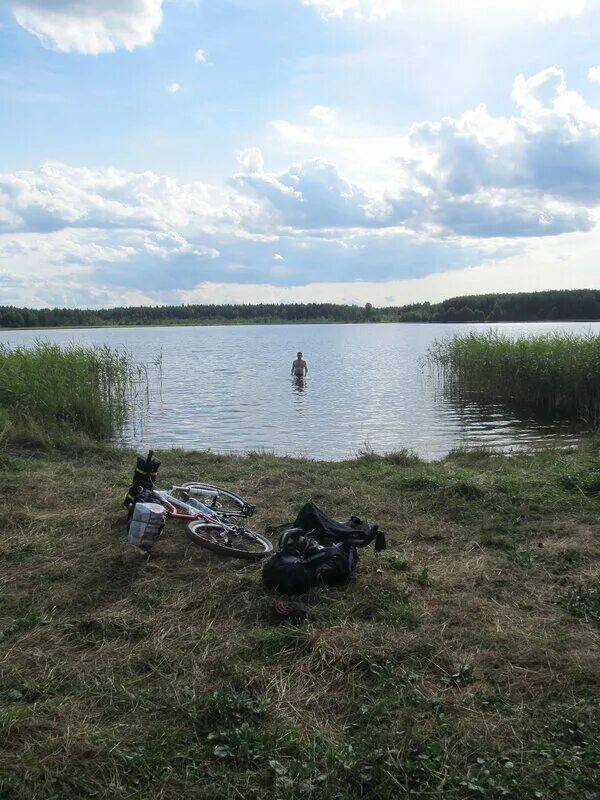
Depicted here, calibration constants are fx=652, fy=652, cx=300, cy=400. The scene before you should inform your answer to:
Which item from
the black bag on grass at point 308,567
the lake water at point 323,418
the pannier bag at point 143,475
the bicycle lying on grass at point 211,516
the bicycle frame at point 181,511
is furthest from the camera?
the lake water at point 323,418

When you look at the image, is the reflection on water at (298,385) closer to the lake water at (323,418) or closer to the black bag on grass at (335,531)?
the lake water at (323,418)

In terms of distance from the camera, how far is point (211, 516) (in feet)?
20.6

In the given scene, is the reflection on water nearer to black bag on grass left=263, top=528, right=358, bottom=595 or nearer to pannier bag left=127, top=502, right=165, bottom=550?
pannier bag left=127, top=502, right=165, bottom=550

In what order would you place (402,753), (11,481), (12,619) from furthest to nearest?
1. (11,481)
2. (12,619)
3. (402,753)

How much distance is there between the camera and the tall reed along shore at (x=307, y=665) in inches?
111

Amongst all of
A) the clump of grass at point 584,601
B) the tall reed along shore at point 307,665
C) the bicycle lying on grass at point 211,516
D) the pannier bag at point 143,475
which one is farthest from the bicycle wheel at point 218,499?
the clump of grass at point 584,601

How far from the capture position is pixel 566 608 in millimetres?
4445

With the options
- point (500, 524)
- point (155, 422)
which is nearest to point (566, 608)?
point (500, 524)

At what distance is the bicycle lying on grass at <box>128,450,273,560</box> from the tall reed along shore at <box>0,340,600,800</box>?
149mm

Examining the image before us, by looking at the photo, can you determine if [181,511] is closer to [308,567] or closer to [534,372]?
[308,567]

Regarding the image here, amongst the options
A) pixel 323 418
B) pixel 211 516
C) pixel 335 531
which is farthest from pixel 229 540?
pixel 323 418

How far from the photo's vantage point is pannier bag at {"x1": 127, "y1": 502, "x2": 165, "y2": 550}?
5.39m

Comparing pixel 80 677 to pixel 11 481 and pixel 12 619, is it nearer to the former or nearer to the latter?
pixel 12 619

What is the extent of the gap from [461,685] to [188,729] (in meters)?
1.46
